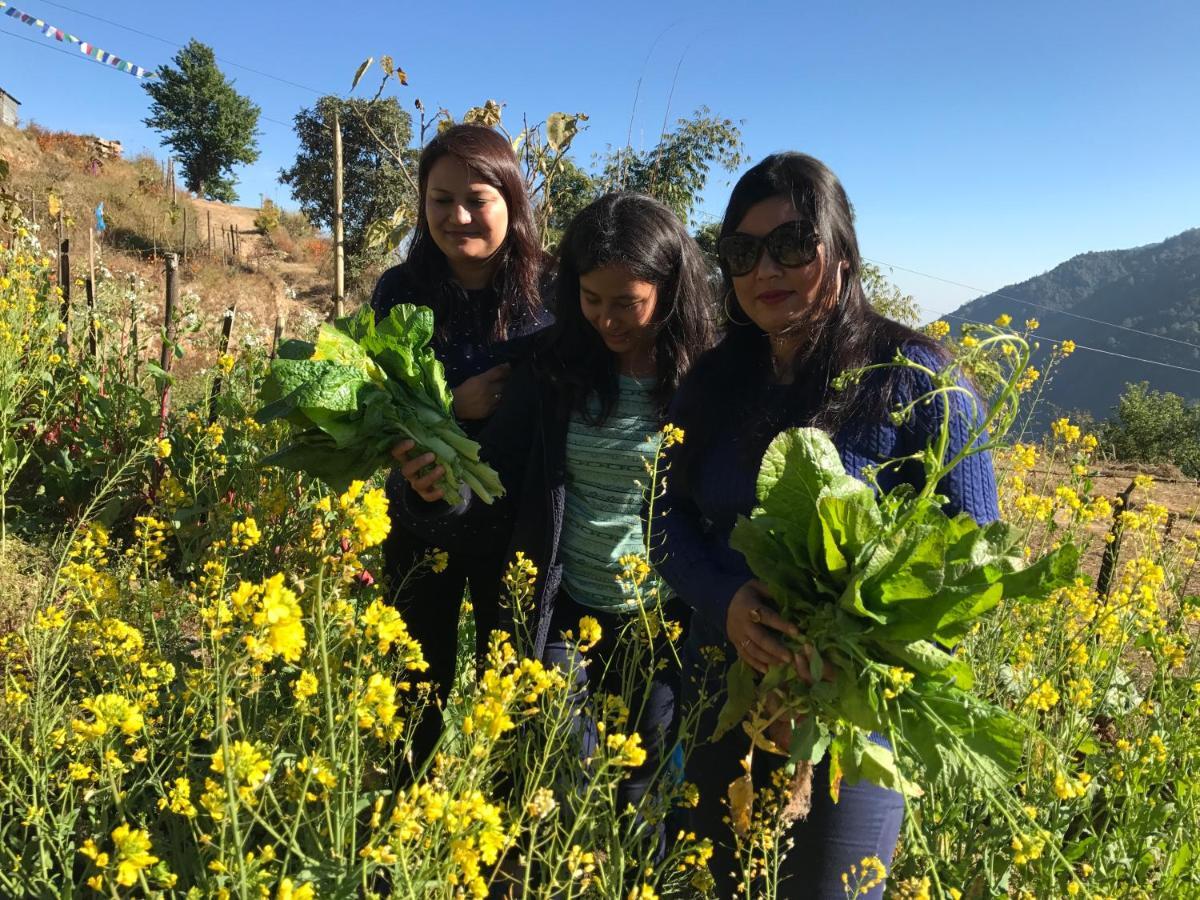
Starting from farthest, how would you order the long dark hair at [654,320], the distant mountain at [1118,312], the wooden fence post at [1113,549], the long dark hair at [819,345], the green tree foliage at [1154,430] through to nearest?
the distant mountain at [1118,312], the green tree foliage at [1154,430], the wooden fence post at [1113,549], the long dark hair at [654,320], the long dark hair at [819,345]

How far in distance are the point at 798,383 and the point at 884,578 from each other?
535mm

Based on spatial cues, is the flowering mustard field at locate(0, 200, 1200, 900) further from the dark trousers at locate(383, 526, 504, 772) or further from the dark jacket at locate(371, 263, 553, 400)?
the dark jacket at locate(371, 263, 553, 400)

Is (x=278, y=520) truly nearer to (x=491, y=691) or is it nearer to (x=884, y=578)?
(x=491, y=691)

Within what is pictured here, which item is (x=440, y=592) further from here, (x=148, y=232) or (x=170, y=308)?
(x=148, y=232)

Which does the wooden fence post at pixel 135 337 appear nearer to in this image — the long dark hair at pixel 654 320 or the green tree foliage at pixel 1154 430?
the long dark hair at pixel 654 320

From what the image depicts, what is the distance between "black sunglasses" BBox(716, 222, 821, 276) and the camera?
139cm

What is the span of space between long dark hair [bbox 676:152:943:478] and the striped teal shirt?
34 centimetres

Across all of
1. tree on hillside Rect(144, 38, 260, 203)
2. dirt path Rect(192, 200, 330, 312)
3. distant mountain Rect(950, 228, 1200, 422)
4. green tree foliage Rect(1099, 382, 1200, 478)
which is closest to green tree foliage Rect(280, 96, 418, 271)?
dirt path Rect(192, 200, 330, 312)

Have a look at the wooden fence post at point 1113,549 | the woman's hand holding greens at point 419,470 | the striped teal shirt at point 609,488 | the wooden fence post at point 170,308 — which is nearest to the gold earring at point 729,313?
the striped teal shirt at point 609,488

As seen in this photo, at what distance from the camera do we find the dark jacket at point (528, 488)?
74.3 inches

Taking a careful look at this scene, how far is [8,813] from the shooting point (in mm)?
1682

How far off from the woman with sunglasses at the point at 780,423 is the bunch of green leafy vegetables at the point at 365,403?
54 cm

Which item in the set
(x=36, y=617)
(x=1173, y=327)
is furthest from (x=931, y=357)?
(x=1173, y=327)

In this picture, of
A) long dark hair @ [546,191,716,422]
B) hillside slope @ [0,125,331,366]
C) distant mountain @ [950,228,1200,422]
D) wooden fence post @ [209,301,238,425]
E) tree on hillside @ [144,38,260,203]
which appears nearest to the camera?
long dark hair @ [546,191,716,422]
